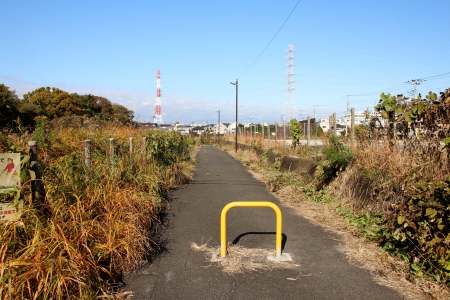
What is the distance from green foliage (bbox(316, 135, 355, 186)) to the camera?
340 inches

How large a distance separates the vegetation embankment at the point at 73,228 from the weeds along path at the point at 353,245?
10.2ft

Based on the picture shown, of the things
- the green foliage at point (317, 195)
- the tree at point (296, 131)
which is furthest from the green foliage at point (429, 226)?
the tree at point (296, 131)

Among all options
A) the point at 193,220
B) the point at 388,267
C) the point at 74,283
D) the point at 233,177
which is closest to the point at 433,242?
the point at 388,267

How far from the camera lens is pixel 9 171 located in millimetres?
3898

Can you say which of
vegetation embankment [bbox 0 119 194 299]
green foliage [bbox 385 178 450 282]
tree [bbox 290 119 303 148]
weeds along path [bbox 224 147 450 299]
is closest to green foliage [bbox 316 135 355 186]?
weeds along path [bbox 224 147 450 299]

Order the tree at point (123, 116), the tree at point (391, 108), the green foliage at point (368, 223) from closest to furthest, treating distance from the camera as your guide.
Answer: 1. the green foliage at point (368, 223)
2. the tree at point (391, 108)
3. the tree at point (123, 116)

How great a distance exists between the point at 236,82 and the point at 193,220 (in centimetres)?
2934

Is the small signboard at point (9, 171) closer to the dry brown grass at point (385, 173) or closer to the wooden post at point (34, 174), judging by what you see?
the wooden post at point (34, 174)

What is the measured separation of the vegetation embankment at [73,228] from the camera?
3.38 meters

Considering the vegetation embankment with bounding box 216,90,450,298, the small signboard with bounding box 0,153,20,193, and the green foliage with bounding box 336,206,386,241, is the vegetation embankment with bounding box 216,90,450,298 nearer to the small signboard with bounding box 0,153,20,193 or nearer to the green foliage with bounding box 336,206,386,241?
the green foliage with bounding box 336,206,386,241

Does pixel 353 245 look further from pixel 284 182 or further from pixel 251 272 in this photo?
pixel 284 182

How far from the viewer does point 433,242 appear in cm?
402

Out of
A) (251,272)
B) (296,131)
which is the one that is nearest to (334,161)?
(251,272)

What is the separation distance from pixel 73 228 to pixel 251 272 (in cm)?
235
